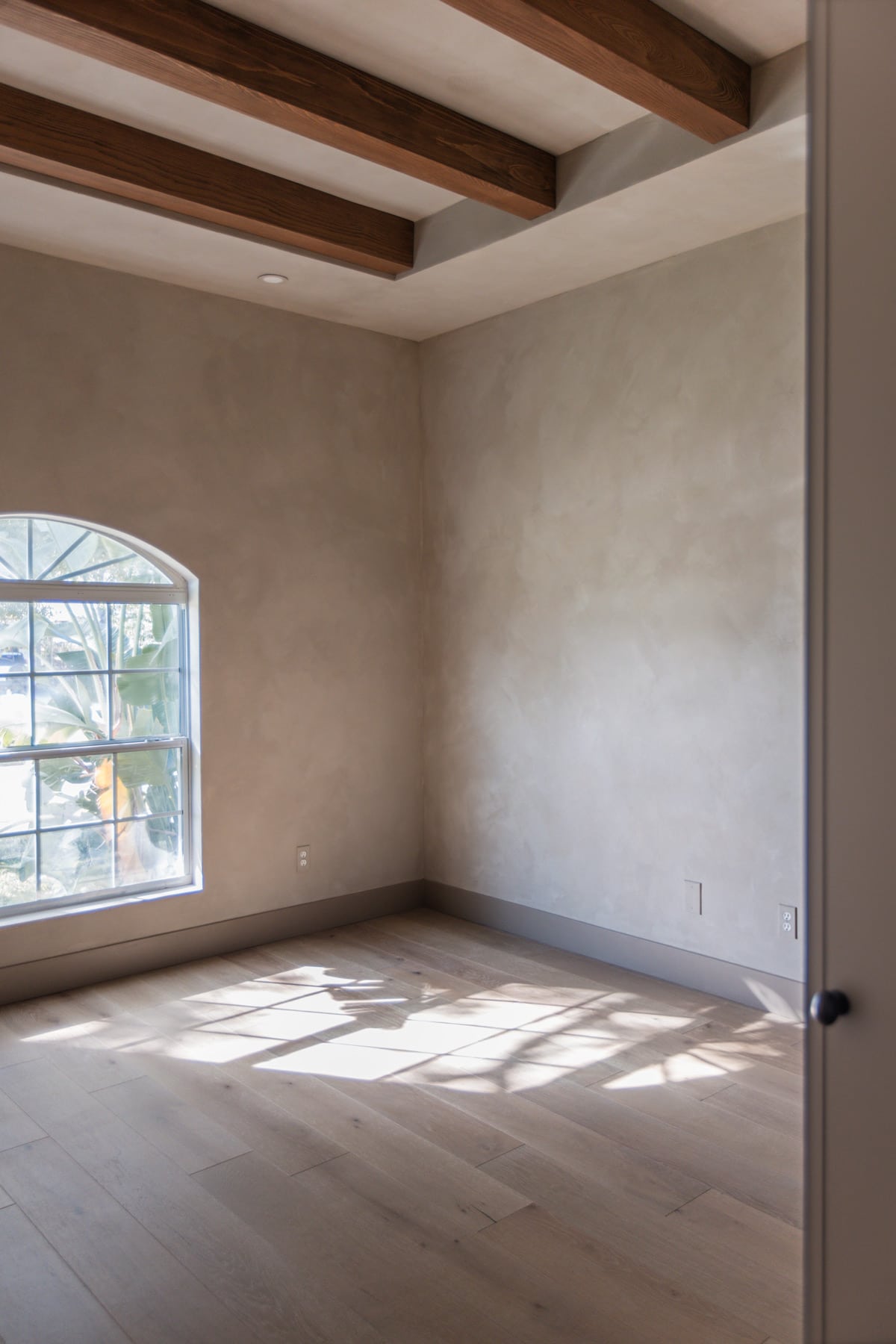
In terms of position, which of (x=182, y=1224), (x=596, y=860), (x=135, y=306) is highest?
(x=135, y=306)

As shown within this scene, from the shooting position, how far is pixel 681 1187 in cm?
267

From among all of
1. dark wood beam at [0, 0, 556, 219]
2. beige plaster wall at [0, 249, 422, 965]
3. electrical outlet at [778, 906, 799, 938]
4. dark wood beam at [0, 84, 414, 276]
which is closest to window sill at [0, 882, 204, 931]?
beige plaster wall at [0, 249, 422, 965]

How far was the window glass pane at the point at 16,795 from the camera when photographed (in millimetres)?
4105

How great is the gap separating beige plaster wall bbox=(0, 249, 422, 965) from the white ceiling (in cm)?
25

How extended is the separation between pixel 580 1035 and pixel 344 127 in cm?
311

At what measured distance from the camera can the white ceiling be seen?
2.91m

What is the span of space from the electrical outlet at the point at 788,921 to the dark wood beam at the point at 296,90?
2.71 m

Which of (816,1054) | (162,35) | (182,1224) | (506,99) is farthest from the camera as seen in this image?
(506,99)

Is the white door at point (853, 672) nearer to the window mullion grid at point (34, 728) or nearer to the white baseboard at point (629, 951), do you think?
the white baseboard at point (629, 951)

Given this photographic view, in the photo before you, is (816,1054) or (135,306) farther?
(135,306)

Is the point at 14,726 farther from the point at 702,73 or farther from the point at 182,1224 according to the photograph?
the point at 702,73

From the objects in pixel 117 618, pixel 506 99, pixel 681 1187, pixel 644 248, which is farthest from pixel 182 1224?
pixel 644 248

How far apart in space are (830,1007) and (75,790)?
364cm

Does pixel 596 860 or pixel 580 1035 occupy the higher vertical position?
pixel 596 860
